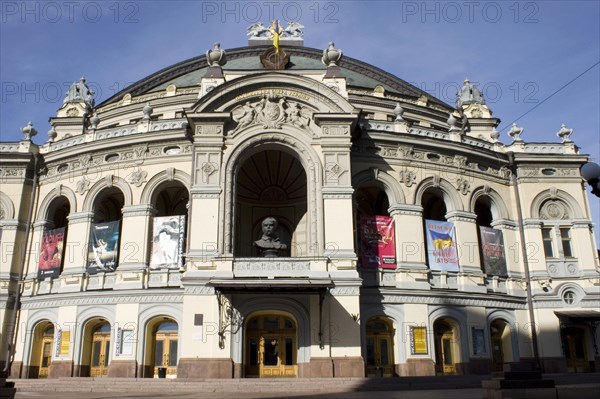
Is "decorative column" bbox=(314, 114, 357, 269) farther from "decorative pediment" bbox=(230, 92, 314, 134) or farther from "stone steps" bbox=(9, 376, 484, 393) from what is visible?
"stone steps" bbox=(9, 376, 484, 393)

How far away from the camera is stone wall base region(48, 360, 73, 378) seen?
28.7m

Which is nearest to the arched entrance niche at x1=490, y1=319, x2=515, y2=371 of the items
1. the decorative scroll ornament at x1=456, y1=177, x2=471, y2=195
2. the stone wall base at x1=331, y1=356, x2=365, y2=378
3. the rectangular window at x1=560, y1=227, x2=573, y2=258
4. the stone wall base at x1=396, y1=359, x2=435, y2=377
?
the stone wall base at x1=396, y1=359, x2=435, y2=377

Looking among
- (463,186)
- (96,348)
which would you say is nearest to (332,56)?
(463,186)

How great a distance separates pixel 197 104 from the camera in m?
28.8

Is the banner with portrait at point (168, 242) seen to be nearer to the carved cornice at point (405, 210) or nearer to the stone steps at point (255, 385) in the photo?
the stone steps at point (255, 385)

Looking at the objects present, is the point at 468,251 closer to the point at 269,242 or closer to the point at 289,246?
the point at 289,246

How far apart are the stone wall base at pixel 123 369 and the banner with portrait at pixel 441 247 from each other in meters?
16.5

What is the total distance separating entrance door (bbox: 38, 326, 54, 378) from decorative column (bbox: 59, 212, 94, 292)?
113 inches

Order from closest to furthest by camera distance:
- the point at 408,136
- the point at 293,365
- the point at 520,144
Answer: the point at 293,365
the point at 408,136
the point at 520,144

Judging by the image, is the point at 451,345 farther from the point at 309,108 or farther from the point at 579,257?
the point at 309,108

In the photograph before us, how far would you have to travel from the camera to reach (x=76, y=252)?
3125cm

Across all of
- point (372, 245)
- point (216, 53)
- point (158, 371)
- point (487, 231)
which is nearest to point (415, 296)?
point (372, 245)

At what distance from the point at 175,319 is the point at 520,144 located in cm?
2387

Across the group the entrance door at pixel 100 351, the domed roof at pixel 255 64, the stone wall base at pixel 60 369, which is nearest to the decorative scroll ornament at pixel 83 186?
the entrance door at pixel 100 351
